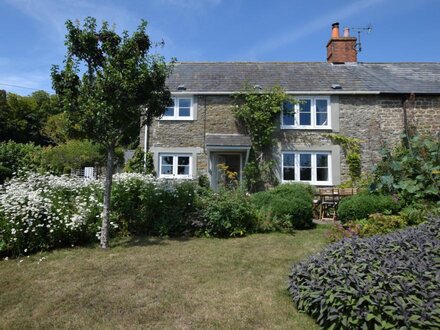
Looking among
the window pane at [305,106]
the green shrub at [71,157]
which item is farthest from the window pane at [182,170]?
the green shrub at [71,157]

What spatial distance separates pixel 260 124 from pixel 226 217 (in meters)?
7.40

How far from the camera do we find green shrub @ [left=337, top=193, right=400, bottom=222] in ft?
28.5

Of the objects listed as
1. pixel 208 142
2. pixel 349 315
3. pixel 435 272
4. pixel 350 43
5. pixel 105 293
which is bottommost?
pixel 105 293

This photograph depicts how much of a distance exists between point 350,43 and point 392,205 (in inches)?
485

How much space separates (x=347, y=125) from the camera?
1516 centimetres

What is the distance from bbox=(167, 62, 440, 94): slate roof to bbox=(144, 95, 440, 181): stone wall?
56 cm

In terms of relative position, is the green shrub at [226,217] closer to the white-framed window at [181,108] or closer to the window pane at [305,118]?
the white-framed window at [181,108]

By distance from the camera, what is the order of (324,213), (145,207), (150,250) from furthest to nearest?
(324,213), (145,207), (150,250)

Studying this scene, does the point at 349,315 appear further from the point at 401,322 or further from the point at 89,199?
the point at 89,199

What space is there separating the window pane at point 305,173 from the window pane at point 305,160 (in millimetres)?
189

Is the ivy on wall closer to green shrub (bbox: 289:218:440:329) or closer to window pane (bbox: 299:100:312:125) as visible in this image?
window pane (bbox: 299:100:312:125)

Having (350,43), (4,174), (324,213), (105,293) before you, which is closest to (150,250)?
(105,293)

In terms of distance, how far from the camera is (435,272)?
3387 mm

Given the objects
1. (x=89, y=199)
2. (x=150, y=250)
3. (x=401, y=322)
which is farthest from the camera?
(x=89, y=199)
